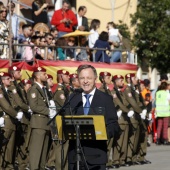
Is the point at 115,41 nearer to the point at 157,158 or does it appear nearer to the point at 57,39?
the point at 57,39

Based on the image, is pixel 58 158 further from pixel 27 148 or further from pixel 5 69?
pixel 5 69

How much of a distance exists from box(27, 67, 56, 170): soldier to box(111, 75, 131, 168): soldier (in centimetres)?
315

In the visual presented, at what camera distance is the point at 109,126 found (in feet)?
32.8

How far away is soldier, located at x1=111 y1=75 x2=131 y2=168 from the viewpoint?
18.2m

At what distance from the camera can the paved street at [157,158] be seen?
1794 cm

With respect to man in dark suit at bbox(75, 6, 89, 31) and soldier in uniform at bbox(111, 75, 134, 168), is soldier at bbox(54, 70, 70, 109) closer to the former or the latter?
soldier in uniform at bbox(111, 75, 134, 168)

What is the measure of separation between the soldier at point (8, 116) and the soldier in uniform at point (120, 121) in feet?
9.39

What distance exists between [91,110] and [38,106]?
505 centimetres

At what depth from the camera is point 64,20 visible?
74.5 feet

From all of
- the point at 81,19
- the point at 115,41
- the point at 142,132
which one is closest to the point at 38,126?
the point at 142,132

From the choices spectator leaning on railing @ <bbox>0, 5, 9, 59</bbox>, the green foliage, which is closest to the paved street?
spectator leaning on railing @ <bbox>0, 5, 9, 59</bbox>

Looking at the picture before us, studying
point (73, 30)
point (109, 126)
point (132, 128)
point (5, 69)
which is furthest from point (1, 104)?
point (73, 30)

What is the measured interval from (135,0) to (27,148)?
16879mm

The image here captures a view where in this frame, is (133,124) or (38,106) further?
(133,124)
